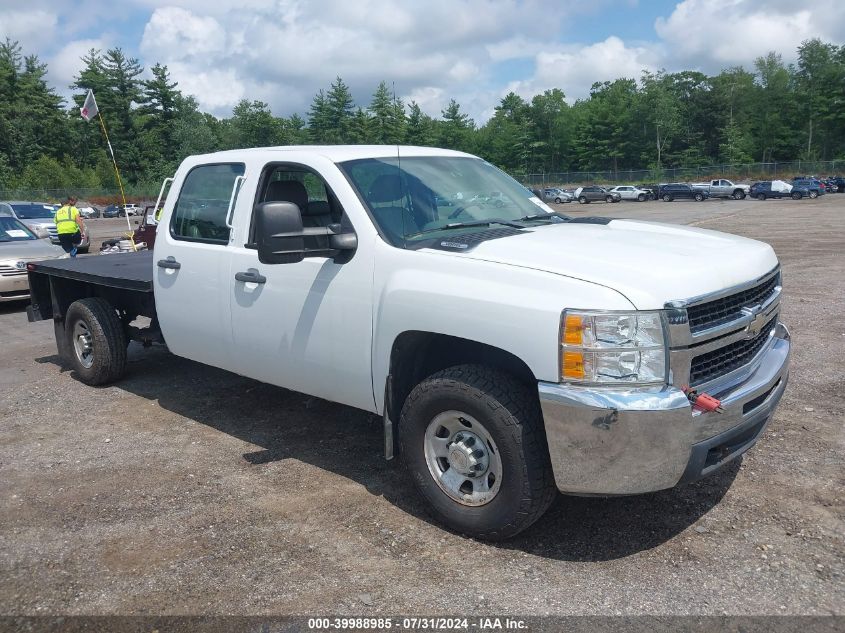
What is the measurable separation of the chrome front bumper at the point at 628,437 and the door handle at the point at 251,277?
213cm

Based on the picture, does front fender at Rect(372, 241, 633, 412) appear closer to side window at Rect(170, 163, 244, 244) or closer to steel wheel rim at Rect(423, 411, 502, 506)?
steel wheel rim at Rect(423, 411, 502, 506)

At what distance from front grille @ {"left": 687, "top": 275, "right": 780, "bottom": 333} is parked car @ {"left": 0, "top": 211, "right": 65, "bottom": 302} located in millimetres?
9690

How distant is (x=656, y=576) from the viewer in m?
3.42

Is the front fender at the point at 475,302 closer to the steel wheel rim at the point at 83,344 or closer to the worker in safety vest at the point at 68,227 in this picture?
the steel wheel rim at the point at 83,344

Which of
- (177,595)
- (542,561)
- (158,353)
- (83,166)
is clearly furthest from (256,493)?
(83,166)

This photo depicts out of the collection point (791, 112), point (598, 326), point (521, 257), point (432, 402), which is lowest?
point (432, 402)

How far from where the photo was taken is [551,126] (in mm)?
101125

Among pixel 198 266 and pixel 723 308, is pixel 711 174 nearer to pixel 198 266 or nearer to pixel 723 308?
pixel 198 266

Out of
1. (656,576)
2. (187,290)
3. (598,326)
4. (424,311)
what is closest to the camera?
(598,326)

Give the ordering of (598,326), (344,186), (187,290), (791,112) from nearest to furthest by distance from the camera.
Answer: (598,326) < (344,186) < (187,290) < (791,112)

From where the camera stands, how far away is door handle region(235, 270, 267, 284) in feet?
15.4

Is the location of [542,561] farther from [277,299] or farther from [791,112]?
[791,112]

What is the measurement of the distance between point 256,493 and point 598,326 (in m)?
2.38

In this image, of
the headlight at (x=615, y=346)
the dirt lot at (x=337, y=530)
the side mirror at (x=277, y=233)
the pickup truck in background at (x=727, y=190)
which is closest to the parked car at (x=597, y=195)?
the pickup truck in background at (x=727, y=190)
